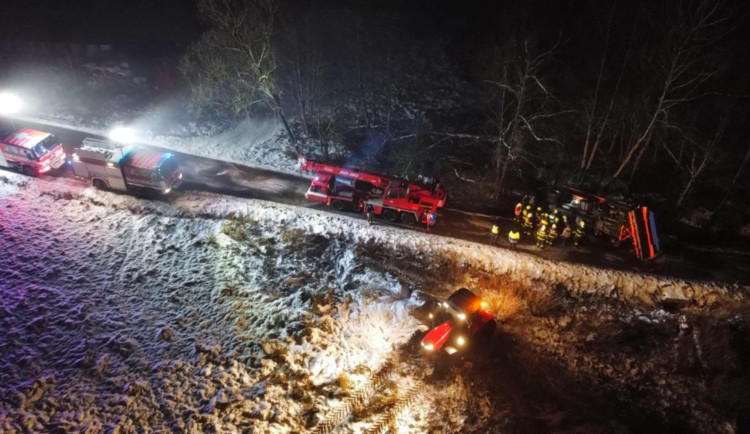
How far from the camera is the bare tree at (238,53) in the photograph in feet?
71.8

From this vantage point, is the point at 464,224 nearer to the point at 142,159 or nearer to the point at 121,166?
the point at 142,159

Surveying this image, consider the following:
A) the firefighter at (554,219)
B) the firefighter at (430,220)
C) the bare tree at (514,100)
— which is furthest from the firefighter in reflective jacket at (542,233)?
the firefighter at (430,220)

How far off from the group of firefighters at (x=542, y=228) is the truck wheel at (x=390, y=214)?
4922 mm

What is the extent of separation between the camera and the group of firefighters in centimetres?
1801

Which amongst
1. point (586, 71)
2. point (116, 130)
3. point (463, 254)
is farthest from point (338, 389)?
point (586, 71)

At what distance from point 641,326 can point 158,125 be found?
3336 centimetres

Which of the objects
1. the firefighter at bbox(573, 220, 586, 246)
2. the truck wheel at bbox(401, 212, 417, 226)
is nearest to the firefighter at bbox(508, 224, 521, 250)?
A: the firefighter at bbox(573, 220, 586, 246)

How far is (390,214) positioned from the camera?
19.5 metres

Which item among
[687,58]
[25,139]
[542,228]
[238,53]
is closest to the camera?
[687,58]

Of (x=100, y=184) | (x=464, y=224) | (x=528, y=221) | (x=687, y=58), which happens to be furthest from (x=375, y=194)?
(x=687, y=58)

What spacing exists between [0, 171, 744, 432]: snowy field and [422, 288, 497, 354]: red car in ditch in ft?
3.88

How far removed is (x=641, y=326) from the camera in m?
15.7

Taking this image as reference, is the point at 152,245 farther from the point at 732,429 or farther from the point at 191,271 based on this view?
the point at 732,429

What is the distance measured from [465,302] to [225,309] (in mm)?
9802
